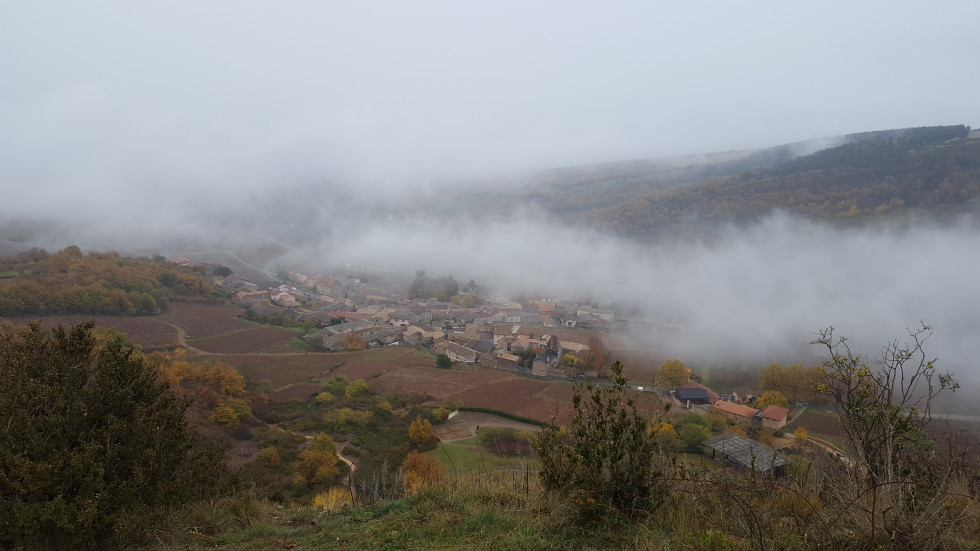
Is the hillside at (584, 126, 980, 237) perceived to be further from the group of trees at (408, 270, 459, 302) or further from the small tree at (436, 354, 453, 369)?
the small tree at (436, 354, 453, 369)

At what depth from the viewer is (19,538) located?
3.77m

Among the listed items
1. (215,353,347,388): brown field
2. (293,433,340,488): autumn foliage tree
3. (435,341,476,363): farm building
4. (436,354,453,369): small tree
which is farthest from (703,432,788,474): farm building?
(215,353,347,388): brown field

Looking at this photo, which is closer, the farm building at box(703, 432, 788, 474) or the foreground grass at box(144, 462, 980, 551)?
the foreground grass at box(144, 462, 980, 551)

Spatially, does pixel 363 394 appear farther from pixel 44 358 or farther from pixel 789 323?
pixel 789 323

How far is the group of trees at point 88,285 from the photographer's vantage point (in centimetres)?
2645

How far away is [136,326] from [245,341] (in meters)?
6.32

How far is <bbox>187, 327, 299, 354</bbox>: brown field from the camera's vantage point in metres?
26.9

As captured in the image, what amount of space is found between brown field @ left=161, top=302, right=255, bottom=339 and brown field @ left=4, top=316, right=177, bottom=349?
1112mm

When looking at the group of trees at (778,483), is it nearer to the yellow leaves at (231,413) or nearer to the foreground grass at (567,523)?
the foreground grass at (567,523)

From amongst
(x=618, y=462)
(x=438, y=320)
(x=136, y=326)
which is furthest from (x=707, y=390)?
(x=136, y=326)

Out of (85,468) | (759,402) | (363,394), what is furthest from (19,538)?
(759,402)

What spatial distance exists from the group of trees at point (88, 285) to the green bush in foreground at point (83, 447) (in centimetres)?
2882

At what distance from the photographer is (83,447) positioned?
4211 mm

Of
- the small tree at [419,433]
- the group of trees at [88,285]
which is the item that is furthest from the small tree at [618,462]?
the group of trees at [88,285]
